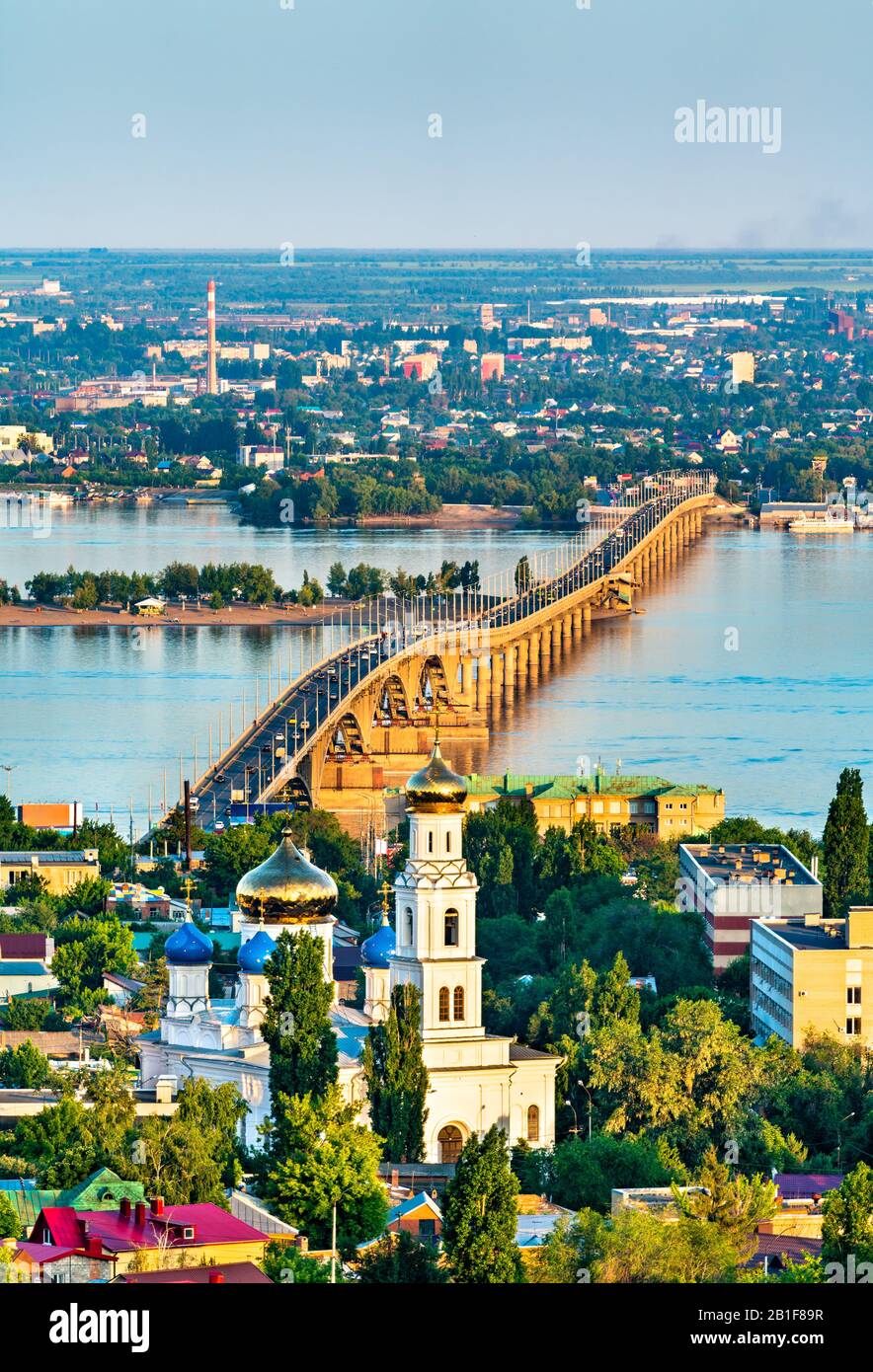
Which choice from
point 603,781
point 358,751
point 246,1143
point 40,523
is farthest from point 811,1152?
point 40,523

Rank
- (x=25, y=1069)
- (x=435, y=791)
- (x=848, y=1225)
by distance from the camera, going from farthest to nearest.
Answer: (x=25, y=1069), (x=435, y=791), (x=848, y=1225)

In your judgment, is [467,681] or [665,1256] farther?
[467,681]

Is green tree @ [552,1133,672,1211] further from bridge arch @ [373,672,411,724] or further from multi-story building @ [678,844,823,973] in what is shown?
bridge arch @ [373,672,411,724]

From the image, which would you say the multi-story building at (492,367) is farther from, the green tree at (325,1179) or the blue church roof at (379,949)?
the green tree at (325,1179)

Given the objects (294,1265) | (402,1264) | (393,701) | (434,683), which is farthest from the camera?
(434,683)

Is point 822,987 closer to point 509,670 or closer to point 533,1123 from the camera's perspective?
point 533,1123

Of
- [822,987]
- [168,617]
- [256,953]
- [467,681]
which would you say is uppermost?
[256,953]

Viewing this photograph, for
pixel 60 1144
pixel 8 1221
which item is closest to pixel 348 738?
pixel 60 1144
